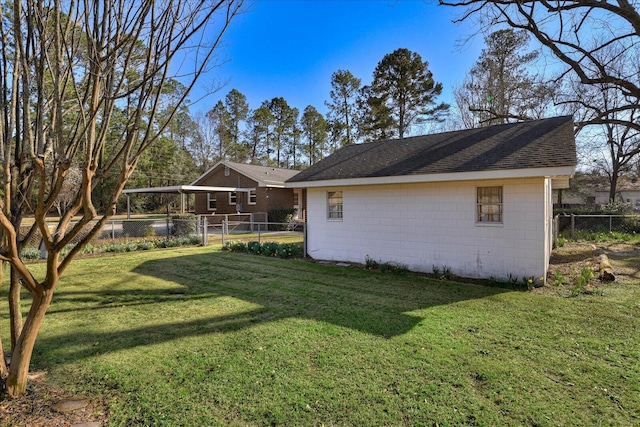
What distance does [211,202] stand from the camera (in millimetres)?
24625

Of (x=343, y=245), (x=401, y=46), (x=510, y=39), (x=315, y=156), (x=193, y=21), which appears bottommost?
(x=343, y=245)

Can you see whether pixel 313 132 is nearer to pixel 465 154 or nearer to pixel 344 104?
pixel 344 104

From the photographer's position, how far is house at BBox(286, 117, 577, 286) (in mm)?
6934

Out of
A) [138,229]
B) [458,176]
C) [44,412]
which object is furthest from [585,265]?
[138,229]

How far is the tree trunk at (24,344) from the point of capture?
2.82m

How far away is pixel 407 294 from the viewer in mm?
6480

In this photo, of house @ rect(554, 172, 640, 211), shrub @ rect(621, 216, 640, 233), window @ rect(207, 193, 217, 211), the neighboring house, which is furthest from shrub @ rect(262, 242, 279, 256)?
house @ rect(554, 172, 640, 211)

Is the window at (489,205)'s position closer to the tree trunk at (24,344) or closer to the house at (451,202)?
the house at (451,202)

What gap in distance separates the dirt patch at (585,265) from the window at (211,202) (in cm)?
2047

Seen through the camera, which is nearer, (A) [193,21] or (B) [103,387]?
(A) [193,21]

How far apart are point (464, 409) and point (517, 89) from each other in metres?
22.5

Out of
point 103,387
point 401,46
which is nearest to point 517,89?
point 401,46

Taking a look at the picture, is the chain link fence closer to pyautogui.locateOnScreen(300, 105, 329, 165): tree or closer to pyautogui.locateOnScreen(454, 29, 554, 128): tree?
pyautogui.locateOnScreen(454, 29, 554, 128): tree

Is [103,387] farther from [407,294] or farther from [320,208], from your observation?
[320,208]
